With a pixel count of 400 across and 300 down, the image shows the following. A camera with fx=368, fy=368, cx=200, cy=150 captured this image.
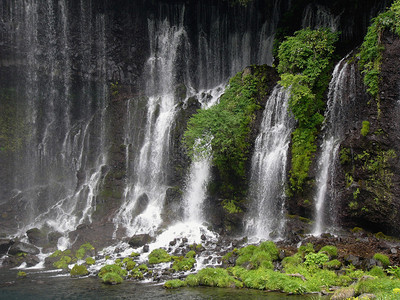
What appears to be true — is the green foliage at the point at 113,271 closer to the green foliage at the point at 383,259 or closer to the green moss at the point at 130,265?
the green moss at the point at 130,265

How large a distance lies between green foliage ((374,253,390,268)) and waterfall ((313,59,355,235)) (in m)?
4.58

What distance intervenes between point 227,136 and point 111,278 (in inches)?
408

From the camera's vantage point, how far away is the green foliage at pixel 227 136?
21.3 m

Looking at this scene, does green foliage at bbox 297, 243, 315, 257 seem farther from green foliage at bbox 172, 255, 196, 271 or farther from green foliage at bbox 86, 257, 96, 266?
green foliage at bbox 86, 257, 96, 266

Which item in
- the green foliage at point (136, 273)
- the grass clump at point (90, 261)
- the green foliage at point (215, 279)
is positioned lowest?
the grass clump at point (90, 261)

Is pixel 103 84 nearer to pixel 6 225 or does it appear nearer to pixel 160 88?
pixel 160 88

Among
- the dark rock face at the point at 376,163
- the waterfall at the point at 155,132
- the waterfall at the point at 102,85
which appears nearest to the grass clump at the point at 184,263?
the waterfall at the point at 155,132

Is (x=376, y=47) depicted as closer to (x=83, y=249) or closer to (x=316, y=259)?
(x=316, y=259)

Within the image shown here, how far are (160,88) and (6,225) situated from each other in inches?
656

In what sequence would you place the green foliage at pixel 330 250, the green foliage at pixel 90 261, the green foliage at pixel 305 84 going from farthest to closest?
the green foliage at pixel 305 84, the green foliage at pixel 90 261, the green foliage at pixel 330 250

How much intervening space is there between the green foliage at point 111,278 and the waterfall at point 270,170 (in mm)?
7809

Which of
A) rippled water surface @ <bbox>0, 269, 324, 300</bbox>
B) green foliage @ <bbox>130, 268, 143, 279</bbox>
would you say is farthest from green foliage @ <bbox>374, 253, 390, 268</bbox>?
green foliage @ <bbox>130, 268, 143, 279</bbox>

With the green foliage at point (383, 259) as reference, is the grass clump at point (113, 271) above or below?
below

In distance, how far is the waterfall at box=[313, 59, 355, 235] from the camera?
1747cm
